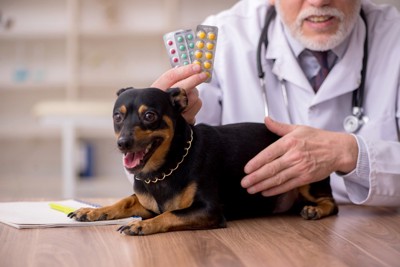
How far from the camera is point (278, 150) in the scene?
1514 millimetres

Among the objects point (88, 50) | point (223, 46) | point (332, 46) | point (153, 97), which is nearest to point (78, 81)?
point (88, 50)

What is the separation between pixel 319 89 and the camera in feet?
6.15

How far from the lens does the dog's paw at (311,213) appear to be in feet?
4.73

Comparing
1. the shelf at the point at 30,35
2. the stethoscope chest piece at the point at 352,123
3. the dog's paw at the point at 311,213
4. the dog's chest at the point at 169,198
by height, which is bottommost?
the dog's paw at the point at 311,213

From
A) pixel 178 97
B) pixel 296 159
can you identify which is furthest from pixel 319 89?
pixel 178 97

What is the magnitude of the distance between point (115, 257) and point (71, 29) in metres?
4.07

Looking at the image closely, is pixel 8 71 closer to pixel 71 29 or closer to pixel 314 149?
pixel 71 29

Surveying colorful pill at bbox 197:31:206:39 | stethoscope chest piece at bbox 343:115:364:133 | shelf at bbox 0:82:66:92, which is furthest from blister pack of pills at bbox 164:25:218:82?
shelf at bbox 0:82:66:92

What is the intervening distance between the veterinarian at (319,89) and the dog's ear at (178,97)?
15cm

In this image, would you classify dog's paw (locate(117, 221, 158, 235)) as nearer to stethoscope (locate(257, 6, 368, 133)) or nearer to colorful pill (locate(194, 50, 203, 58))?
colorful pill (locate(194, 50, 203, 58))

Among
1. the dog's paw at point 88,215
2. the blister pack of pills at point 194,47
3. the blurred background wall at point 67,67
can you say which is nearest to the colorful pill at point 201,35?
the blister pack of pills at point 194,47

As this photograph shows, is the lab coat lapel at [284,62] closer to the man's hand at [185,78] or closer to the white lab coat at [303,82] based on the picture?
the white lab coat at [303,82]

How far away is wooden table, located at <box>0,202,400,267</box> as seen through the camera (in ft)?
3.38

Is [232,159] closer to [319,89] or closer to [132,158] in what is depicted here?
[132,158]
